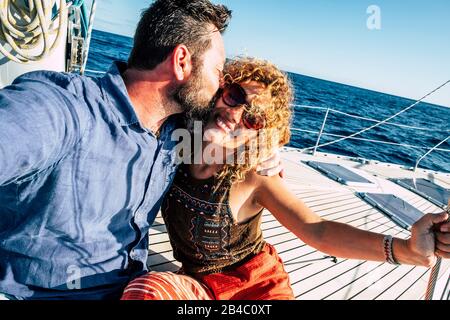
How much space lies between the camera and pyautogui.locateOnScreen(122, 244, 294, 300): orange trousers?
1.56 meters

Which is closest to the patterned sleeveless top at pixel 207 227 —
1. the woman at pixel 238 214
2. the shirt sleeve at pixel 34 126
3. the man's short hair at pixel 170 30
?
the woman at pixel 238 214

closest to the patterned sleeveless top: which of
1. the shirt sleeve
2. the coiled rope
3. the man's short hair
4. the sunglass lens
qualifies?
the sunglass lens

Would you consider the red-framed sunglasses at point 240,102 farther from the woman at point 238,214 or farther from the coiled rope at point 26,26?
the coiled rope at point 26,26

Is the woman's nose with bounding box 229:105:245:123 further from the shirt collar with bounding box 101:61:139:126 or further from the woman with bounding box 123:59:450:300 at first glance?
the shirt collar with bounding box 101:61:139:126

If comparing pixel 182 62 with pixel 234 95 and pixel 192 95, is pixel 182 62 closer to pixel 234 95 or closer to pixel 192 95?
pixel 192 95

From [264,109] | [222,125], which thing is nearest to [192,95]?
[222,125]

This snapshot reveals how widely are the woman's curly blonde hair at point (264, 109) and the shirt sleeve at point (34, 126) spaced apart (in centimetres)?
81

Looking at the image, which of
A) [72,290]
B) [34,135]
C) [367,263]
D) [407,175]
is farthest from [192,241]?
[407,175]

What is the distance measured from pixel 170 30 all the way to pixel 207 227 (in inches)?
37.6

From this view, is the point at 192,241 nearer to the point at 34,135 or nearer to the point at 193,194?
the point at 193,194

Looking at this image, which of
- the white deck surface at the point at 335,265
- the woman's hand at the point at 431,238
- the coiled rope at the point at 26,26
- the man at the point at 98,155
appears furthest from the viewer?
the white deck surface at the point at 335,265

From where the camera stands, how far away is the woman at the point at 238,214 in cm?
165
